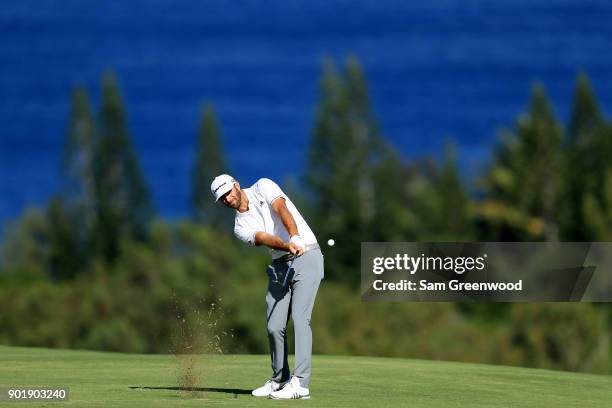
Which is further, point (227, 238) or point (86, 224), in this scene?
point (86, 224)

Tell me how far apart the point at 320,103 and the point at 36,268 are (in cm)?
2573

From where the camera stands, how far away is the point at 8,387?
12117 millimetres

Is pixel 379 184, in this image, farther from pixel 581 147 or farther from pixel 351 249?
pixel 581 147

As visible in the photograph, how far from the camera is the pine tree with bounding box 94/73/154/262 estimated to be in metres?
79.6

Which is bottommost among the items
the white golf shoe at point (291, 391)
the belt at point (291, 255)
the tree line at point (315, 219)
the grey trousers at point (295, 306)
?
the white golf shoe at point (291, 391)

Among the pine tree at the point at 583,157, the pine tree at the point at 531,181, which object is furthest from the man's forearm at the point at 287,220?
the pine tree at the point at 583,157

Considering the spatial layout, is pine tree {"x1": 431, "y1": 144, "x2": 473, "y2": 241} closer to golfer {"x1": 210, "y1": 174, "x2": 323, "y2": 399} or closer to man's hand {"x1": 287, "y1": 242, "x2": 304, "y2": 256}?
golfer {"x1": 210, "y1": 174, "x2": 323, "y2": 399}

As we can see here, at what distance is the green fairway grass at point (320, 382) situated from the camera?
11328 mm

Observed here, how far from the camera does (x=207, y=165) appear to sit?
7838cm

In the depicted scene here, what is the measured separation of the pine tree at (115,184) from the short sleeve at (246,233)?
227 ft

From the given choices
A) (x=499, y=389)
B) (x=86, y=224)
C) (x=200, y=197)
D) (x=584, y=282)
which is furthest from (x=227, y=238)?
(x=499, y=389)

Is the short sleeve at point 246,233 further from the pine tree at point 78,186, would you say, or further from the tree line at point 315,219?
the pine tree at point 78,186

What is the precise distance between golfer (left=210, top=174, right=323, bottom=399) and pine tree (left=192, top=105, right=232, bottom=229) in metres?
65.2

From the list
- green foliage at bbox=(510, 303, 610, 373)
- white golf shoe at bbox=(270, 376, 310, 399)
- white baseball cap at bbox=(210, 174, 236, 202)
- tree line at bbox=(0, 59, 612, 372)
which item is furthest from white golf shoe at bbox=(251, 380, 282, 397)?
tree line at bbox=(0, 59, 612, 372)
